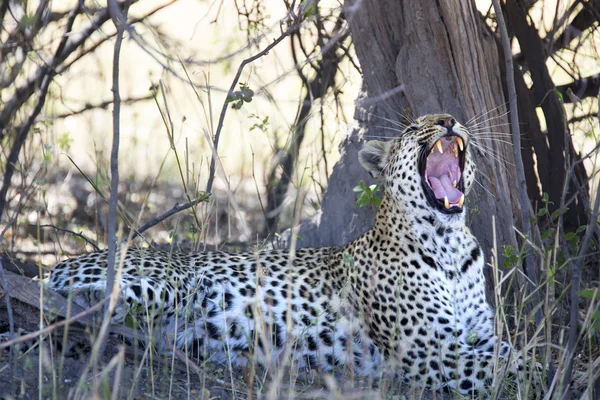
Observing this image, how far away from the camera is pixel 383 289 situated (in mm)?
6180

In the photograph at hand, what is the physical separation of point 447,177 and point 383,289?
0.92 m

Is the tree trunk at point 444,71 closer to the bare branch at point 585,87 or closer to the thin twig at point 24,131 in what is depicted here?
the bare branch at point 585,87

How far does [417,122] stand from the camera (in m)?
6.35

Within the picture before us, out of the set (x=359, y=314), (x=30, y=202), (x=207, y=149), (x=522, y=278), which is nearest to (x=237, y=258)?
(x=359, y=314)

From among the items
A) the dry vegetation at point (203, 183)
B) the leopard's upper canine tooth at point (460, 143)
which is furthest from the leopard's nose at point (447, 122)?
the dry vegetation at point (203, 183)

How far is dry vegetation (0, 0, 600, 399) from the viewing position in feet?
15.6

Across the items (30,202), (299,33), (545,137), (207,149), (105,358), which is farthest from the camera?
(207,149)

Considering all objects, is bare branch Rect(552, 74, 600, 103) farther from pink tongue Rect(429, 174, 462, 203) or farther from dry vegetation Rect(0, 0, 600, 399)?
pink tongue Rect(429, 174, 462, 203)

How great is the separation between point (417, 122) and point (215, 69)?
631 cm

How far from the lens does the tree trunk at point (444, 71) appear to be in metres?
6.81

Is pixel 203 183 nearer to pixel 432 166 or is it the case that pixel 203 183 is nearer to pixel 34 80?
pixel 34 80

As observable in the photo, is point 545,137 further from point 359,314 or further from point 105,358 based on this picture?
point 105,358

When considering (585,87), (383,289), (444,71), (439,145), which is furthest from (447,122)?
(585,87)

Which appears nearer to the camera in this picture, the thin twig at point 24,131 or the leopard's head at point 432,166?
the leopard's head at point 432,166
